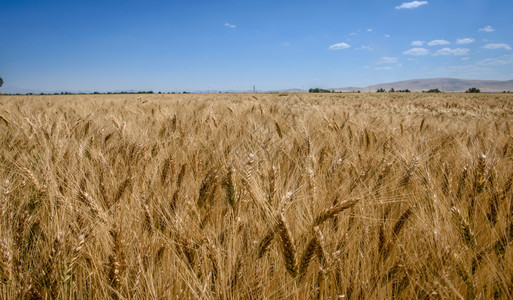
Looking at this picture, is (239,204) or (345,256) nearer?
(345,256)

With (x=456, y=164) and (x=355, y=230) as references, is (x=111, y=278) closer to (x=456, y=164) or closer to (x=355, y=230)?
(x=355, y=230)

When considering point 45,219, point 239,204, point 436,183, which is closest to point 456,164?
point 436,183

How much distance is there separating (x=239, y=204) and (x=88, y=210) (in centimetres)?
58

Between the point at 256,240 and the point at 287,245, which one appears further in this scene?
the point at 256,240

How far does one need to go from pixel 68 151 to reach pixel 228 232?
1453 mm

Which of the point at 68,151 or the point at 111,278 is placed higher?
the point at 68,151

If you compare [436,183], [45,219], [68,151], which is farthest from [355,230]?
[68,151]

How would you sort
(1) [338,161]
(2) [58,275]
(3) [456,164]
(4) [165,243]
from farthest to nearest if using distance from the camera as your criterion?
(3) [456,164] → (1) [338,161] → (4) [165,243] → (2) [58,275]

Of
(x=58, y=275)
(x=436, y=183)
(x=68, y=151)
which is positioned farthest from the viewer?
(x=68, y=151)

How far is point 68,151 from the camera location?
1.71 metres

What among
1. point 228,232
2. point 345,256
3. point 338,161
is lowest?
point 345,256

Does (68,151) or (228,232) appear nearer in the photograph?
(228,232)

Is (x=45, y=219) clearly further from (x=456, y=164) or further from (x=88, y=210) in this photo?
(x=456, y=164)

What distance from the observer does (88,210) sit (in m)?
0.96
